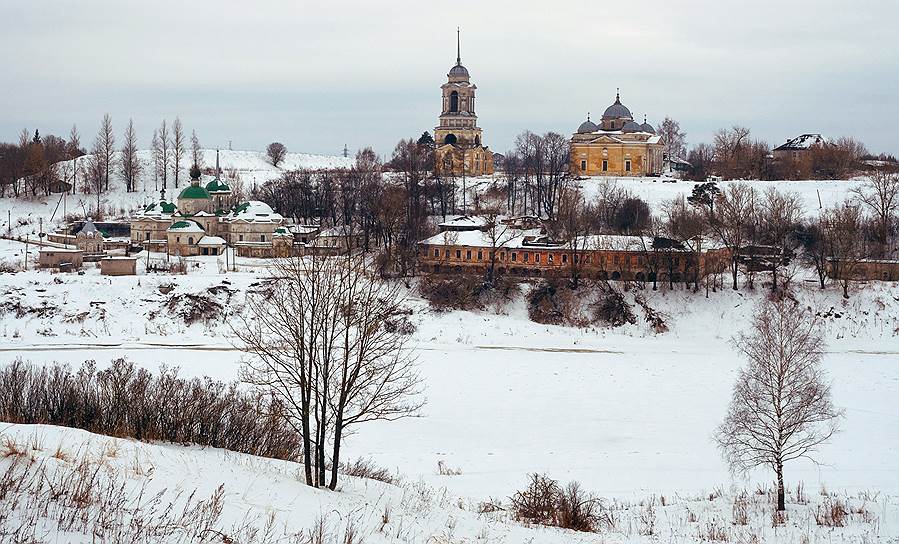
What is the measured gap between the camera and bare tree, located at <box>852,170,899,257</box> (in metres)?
42.9

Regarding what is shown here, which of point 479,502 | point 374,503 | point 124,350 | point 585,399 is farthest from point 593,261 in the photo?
point 374,503

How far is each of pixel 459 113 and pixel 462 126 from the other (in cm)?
99

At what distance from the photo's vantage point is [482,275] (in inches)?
1647

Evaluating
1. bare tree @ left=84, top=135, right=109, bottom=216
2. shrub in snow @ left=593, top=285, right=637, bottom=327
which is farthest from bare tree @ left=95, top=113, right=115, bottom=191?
shrub in snow @ left=593, top=285, right=637, bottom=327

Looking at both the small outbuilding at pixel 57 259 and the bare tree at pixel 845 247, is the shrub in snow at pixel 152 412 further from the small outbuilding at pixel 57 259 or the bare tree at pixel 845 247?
the bare tree at pixel 845 247

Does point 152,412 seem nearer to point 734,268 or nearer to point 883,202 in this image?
point 734,268

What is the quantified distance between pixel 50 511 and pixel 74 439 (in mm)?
3373

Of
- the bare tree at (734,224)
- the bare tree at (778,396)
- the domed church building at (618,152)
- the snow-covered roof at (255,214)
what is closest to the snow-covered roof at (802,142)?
the domed church building at (618,152)

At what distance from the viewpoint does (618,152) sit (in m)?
63.1

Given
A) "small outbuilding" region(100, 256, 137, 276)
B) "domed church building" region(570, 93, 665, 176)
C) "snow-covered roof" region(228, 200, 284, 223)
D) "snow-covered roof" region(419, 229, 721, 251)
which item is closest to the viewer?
"small outbuilding" region(100, 256, 137, 276)

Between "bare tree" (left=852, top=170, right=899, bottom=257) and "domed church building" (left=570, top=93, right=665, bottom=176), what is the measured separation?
15508 mm

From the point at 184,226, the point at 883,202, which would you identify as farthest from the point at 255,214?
the point at 883,202

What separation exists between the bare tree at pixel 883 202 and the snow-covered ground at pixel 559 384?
20.5 feet

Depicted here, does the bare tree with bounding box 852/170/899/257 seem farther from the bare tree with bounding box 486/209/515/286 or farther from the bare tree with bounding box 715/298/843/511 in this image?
the bare tree with bounding box 715/298/843/511
